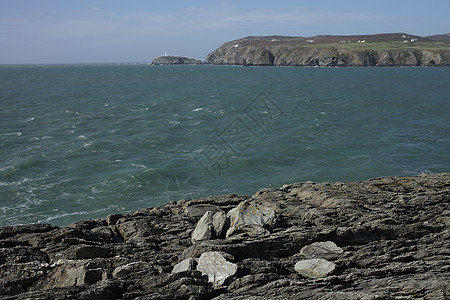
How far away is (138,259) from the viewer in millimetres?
17047

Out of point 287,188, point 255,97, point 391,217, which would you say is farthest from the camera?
point 255,97

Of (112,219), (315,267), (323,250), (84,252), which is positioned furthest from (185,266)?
(112,219)

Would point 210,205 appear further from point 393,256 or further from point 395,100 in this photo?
point 395,100

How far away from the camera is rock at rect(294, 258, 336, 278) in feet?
50.0

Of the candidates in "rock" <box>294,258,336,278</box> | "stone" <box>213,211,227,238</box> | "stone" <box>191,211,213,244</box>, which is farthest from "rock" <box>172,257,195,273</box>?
"rock" <box>294,258,336,278</box>

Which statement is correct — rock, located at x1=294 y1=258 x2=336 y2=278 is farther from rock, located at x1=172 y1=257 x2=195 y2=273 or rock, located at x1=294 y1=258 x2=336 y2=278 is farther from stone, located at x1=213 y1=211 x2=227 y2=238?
rock, located at x1=172 y1=257 x2=195 y2=273

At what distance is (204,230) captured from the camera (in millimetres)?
18812

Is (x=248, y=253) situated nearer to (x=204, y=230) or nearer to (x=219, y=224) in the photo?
(x=219, y=224)

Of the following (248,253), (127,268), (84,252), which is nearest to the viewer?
(127,268)

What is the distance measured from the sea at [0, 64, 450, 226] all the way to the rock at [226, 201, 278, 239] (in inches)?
752

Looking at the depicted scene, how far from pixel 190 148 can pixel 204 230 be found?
3639cm

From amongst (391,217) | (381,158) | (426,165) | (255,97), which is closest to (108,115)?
(255,97)

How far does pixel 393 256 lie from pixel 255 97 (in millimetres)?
94240

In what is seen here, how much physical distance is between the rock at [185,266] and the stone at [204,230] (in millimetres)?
2806
